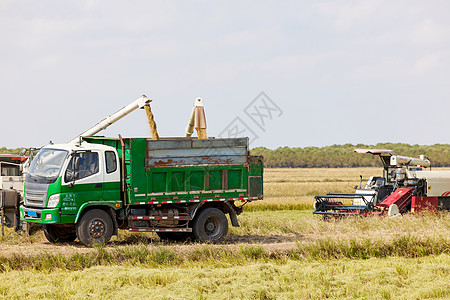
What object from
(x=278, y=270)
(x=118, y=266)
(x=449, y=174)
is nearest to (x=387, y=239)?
(x=278, y=270)

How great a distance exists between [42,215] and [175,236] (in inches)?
155

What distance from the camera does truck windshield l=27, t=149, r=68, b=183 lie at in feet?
48.3

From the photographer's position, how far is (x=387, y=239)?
575 inches

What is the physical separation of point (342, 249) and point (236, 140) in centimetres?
434

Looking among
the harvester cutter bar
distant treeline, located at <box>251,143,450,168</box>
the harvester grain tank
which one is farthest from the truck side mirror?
distant treeline, located at <box>251,143,450,168</box>

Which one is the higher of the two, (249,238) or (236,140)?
(236,140)

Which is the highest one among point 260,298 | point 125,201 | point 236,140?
point 236,140

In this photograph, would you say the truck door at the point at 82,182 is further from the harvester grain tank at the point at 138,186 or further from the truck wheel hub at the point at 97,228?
the truck wheel hub at the point at 97,228

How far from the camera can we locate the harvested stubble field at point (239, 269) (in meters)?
10.6

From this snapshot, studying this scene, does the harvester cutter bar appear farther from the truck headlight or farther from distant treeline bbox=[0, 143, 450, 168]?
distant treeline bbox=[0, 143, 450, 168]

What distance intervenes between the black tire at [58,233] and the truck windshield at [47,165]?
1491 millimetres

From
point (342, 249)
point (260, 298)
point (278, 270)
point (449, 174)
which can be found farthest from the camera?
point (449, 174)

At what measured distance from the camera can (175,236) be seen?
669 inches

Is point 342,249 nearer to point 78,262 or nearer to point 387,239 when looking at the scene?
point 387,239
